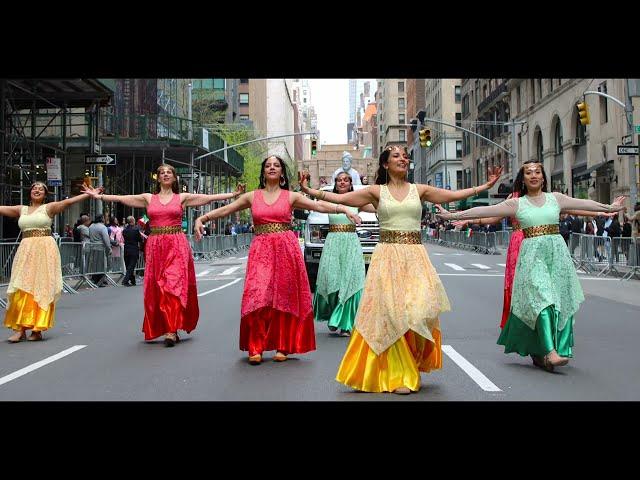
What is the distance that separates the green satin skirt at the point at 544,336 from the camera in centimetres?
836

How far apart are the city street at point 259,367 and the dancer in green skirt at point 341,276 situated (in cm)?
32

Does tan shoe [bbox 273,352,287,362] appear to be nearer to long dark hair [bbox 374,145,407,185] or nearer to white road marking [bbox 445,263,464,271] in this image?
long dark hair [bbox 374,145,407,185]

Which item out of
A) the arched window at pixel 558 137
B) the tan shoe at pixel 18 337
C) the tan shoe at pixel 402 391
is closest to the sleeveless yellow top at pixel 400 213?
the tan shoe at pixel 402 391

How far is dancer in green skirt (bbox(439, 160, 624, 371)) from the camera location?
8.38 m

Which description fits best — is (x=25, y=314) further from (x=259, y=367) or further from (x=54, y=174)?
(x=54, y=174)

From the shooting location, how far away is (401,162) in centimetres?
765

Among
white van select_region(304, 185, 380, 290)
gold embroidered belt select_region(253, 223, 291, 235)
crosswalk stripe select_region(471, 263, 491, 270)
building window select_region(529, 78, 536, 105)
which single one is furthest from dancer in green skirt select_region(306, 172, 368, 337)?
Result: building window select_region(529, 78, 536, 105)

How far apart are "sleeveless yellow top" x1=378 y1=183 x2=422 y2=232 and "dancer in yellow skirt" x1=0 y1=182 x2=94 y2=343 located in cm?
546

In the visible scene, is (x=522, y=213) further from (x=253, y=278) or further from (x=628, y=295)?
(x=628, y=295)

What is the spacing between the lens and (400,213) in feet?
24.9

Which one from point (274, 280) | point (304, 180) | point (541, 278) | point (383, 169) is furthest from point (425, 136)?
point (383, 169)

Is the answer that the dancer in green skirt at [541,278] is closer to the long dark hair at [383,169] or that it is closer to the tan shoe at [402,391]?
the long dark hair at [383,169]
